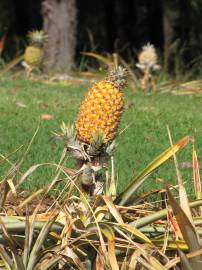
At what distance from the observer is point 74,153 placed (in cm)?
455

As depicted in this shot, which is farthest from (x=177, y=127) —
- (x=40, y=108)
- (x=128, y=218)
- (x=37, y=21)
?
(x=37, y=21)

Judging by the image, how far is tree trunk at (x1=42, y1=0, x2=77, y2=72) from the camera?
13883 millimetres

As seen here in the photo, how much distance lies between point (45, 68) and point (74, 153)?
378 inches

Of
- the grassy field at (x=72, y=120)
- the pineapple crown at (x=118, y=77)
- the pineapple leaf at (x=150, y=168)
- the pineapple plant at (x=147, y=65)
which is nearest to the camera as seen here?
the pineapple leaf at (x=150, y=168)

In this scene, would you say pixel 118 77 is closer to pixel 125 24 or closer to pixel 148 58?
pixel 148 58

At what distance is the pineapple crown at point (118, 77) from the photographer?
4.57 m

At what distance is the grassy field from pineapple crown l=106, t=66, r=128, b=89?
156 centimetres

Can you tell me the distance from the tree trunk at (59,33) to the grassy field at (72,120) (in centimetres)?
202

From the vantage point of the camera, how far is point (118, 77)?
4.59 metres

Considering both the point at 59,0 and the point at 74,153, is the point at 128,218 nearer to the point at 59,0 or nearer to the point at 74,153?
the point at 74,153

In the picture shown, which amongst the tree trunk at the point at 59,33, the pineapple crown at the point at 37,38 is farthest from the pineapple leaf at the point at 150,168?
the tree trunk at the point at 59,33

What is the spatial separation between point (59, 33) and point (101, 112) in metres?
9.85

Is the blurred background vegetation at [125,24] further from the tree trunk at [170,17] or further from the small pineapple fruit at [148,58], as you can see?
the small pineapple fruit at [148,58]

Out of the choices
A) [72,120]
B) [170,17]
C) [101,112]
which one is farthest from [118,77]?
[170,17]
